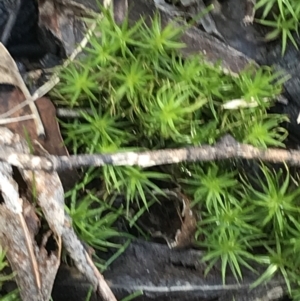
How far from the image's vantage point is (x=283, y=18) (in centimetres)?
117

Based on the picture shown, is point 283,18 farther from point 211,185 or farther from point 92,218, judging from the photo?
point 92,218

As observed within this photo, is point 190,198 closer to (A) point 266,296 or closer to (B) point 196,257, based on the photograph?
(B) point 196,257

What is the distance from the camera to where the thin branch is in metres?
1.09

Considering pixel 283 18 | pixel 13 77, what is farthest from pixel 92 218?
pixel 283 18

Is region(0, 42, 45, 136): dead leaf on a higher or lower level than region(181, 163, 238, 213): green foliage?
higher

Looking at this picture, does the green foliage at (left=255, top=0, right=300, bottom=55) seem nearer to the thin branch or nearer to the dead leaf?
the thin branch

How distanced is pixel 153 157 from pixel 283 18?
42 centimetres

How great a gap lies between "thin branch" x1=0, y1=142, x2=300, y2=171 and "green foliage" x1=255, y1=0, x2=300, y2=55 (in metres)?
0.24

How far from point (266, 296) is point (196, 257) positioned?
7.1 inches

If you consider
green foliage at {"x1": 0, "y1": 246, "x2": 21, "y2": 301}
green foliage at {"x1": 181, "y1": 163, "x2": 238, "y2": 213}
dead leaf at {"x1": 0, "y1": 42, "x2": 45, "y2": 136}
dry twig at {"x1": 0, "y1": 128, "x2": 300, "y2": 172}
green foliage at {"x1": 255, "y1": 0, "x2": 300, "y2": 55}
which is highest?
green foliage at {"x1": 255, "y1": 0, "x2": 300, "y2": 55}

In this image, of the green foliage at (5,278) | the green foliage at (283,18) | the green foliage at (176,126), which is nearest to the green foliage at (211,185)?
the green foliage at (176,126)

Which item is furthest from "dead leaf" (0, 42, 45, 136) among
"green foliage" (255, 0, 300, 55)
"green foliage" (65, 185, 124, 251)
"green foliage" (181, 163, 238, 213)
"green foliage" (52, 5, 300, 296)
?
"green foliage" (255, 0, 300, 55)

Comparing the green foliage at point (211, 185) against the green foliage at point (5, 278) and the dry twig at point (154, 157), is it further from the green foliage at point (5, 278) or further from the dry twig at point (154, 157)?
the green foliage at point (5, 278)

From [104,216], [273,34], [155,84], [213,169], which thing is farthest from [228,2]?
[104,216]
